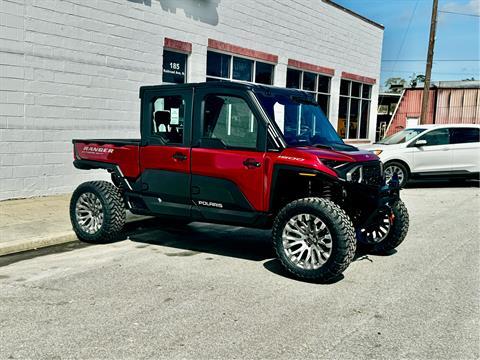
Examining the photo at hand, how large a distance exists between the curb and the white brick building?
308 cm

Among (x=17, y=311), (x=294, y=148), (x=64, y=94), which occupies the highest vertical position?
(x=64, y=94)

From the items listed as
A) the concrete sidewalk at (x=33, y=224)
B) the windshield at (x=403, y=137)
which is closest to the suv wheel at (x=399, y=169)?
the windshield at (x=403, y=137)

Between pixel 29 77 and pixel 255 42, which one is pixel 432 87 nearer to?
pixel 255 42

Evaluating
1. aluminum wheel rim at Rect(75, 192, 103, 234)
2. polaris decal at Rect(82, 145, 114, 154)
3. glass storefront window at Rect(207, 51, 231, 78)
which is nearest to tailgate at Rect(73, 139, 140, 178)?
polaris decal at Rect(82, 145, 114, 154)

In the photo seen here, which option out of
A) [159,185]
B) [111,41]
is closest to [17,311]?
[159,185]

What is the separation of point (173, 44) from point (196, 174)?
7.29 metres

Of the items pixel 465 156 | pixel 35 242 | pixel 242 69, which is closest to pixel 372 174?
pixel 35 242

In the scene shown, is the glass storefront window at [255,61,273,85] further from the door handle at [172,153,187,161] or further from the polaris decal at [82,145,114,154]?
the door handle at [172,153,187,161]

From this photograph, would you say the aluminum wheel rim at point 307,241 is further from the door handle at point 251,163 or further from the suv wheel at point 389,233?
the suv wheel at point 389,233

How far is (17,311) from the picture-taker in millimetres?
4574

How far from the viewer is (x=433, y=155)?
555 inches

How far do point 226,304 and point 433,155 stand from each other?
10.9m

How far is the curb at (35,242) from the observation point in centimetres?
655

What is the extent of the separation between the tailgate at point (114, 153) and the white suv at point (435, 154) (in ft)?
28.9
